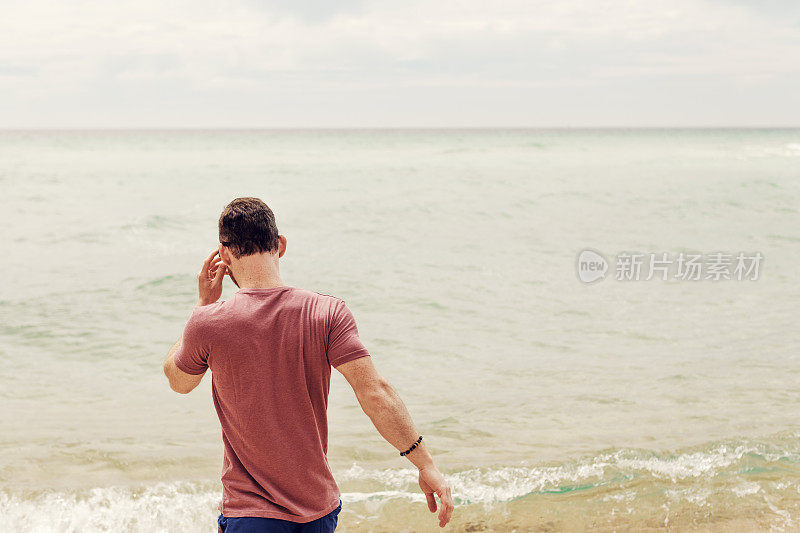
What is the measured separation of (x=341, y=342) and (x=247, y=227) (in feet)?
1.47

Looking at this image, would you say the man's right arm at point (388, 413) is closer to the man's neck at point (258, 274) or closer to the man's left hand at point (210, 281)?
the man's neck at point (258, 274)

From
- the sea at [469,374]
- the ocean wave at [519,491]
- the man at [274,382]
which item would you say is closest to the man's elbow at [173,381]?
the man at [274,382]

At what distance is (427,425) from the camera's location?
620cm

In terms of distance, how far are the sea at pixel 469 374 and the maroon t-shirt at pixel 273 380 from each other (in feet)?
7.58

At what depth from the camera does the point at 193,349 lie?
7.26 feet

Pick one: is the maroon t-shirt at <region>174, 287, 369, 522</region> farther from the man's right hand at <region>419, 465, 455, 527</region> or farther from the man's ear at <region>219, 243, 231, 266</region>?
the man's right hand at <region>419, 465, 455, 527</region>

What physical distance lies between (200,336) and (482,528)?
2.74 metres

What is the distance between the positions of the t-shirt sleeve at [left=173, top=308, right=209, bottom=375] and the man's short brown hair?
235mm

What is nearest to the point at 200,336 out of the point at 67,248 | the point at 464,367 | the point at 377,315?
the point at 464,367

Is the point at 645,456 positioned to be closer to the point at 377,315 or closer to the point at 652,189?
the point at 377,315

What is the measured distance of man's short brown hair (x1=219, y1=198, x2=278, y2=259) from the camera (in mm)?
2225

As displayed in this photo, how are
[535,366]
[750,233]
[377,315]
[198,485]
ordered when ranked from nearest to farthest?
[198,485]
[535,366]
[377,315]
[750,233]

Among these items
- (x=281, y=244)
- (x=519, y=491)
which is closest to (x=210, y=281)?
(x=281, y=244)

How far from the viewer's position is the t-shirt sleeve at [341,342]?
2160 mm
